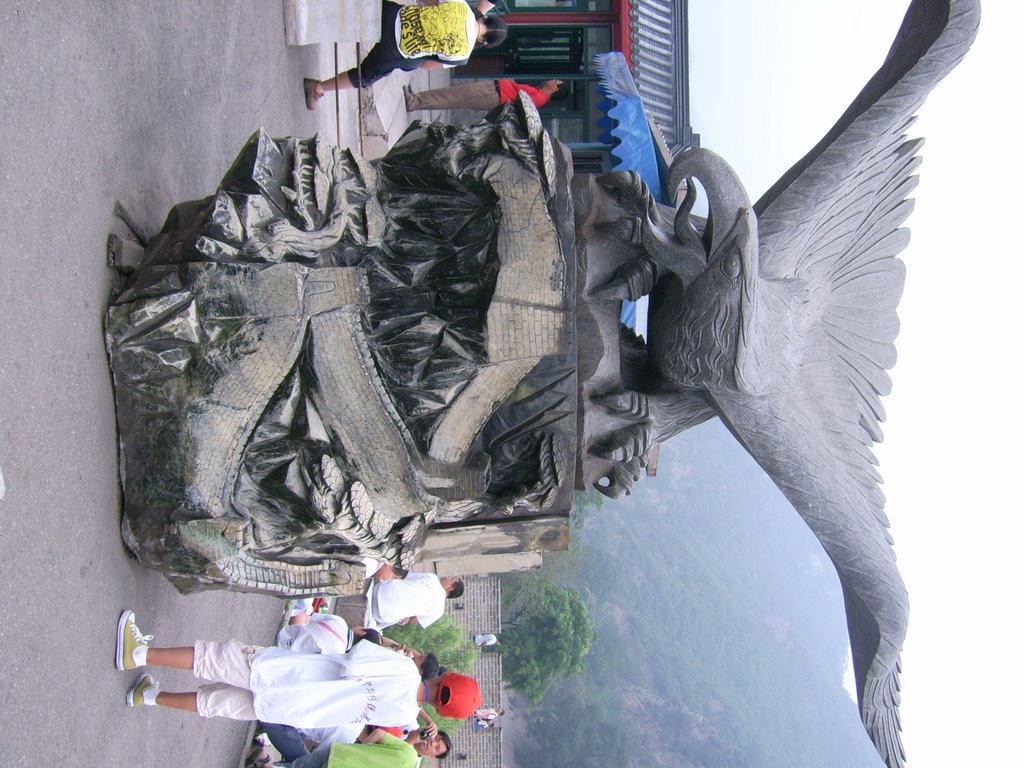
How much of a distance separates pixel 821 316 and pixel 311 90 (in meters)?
4.12

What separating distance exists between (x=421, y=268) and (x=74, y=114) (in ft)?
4.65

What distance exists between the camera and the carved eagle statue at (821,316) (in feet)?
10.9

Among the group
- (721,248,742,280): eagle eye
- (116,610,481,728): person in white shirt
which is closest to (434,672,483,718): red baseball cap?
(116,610,481,728): person in white shirt

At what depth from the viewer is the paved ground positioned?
9.24 ft

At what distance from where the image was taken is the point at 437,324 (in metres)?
3.44

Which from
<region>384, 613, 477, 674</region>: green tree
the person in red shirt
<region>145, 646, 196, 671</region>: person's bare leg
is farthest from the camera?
<region>384, 613, 477, 674</region>: green tree

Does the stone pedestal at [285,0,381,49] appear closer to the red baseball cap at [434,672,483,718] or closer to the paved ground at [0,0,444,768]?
the paved ground at [0,0,444,768]

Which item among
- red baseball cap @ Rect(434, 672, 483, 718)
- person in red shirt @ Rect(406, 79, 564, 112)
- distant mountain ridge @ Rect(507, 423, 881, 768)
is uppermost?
person in red shirt @ Rect(406, 79, 564, 112)

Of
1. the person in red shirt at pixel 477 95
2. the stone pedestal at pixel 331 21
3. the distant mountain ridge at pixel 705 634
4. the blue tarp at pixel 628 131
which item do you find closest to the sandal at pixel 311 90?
the stone pedestal at pixel 331 21

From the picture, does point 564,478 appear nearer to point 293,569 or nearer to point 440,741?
point 293,569

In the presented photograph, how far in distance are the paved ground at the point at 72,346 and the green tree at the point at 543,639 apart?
18.5 m

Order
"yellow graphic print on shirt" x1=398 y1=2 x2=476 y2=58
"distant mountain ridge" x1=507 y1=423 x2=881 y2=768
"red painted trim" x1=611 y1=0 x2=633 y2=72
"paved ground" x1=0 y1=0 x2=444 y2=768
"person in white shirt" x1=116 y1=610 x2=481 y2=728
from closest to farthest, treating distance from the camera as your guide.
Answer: "paved ground" x1=0 y1=0 x2=444 y2=768 < "person in white shirt" x1=116 y1=610 x2=481 y2=728 < "yellow graphic print on shirt" x1=398 y1=2 x2=476 y2=58 < "red painted trim" x1=611 y1=0 x2=633 y2=72 < "distant mountain ridge" x1=507 y1=423 x2=881 y2=768

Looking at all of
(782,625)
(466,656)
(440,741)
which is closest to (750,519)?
(782,625)

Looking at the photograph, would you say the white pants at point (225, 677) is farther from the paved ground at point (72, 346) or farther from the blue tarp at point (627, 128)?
the blue tarp at point (627, 128)
